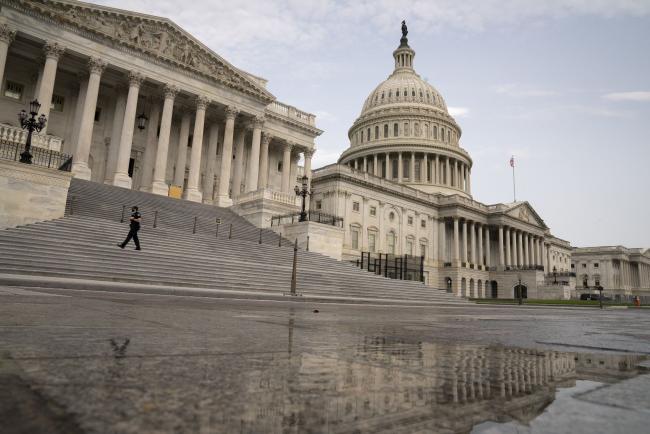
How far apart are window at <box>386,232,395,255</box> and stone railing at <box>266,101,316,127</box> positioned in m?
22.7

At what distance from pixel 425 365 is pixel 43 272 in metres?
15.3

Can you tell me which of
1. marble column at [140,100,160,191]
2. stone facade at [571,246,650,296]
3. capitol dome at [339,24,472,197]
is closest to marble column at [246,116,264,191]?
marble column at [140,100,160,191]

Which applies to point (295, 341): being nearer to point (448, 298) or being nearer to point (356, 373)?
point (356, 373)

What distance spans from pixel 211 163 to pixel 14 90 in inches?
636

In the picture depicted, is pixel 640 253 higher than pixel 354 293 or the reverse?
higher

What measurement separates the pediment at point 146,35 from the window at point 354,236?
2249 centimetres

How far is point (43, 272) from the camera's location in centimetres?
1423

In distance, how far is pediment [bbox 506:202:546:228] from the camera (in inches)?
3202

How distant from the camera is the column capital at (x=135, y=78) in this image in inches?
1378

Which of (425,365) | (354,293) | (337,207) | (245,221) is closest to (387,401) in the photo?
(425,365)

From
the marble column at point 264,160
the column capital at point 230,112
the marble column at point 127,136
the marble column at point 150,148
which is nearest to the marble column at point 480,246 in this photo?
the marble column at point 264,160

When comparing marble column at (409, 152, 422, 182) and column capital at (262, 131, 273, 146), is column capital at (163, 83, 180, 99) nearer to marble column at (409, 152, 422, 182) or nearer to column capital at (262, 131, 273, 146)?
column capital at (262, 131, 273, 146)

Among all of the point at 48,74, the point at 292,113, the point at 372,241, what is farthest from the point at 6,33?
the point at 372,241

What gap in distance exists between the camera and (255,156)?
41406mm
